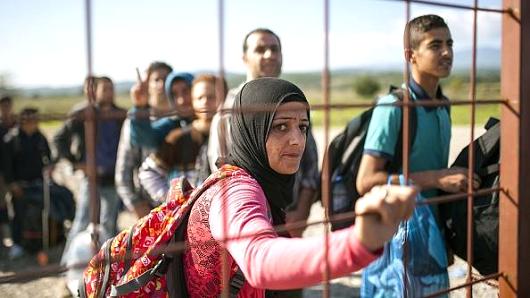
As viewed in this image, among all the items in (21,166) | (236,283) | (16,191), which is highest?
(236,283)

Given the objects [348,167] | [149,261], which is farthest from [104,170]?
[149,261]

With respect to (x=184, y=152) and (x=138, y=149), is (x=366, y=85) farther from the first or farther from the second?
(x=184, y=152)

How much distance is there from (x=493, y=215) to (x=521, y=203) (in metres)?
0.13

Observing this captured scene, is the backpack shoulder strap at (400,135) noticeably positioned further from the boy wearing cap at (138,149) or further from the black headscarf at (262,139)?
the boy wearing cap at (138,149)

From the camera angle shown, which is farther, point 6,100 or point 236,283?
point 6,100

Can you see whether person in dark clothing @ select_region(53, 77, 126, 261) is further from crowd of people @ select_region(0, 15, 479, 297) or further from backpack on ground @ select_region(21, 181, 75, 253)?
backpack on ground @ select_region(21, 181, 75, 253)

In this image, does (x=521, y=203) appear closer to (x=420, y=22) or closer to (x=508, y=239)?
(x=508, y=239)

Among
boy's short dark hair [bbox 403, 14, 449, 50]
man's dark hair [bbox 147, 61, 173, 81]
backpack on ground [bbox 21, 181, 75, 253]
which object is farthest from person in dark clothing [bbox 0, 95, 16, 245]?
boy's short dark hair [bbox 403, 14, 449, 50]

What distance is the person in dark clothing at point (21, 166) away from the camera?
4867 mm

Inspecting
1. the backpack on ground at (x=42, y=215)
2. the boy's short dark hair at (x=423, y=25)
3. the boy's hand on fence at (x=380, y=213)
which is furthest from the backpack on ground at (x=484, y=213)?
the backpack on ground at (x=42, y=215)

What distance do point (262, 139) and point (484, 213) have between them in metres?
0.93

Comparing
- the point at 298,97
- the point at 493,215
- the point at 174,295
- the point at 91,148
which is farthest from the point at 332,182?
the point at 91,148

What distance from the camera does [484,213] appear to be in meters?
1.85

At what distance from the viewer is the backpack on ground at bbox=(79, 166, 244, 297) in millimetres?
1228
